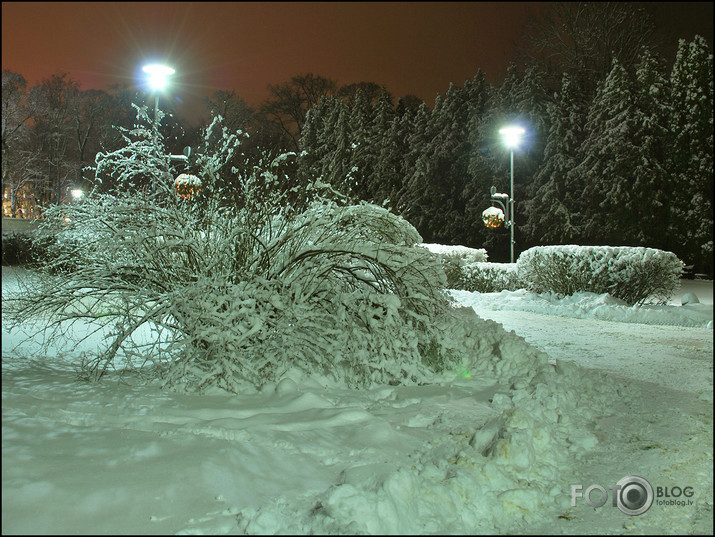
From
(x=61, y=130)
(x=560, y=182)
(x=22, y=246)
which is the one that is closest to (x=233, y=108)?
(x=61, y=130)

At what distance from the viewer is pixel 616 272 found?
43.3 ft

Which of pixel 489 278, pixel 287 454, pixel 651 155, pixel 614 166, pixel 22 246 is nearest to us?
pixel 287 454

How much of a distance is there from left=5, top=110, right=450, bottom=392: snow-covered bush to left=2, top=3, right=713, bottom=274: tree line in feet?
42.2

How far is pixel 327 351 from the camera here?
550 cm

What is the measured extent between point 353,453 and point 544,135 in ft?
98.9

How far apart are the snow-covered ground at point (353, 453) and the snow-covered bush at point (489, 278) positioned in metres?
11.4

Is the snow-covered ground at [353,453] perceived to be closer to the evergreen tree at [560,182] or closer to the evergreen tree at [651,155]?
the evergreen tree at [651,155]

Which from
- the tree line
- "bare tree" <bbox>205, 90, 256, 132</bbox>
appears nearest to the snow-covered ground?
the tree line

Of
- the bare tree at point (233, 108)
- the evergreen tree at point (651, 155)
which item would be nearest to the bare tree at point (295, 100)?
the bare tree at point (233, 108)

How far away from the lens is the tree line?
2472cm

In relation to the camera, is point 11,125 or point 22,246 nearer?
point 11,125

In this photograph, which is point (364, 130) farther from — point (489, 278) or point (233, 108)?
point (489, 278)

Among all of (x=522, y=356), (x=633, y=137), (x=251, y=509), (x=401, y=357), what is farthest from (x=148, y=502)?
(x=633, y=137)

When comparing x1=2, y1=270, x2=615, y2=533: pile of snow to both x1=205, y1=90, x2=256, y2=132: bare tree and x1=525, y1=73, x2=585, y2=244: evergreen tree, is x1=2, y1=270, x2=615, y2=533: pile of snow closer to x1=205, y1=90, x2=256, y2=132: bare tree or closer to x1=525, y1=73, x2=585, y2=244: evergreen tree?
x1=205, y1=90, x2=256, y2=132: bare tree
